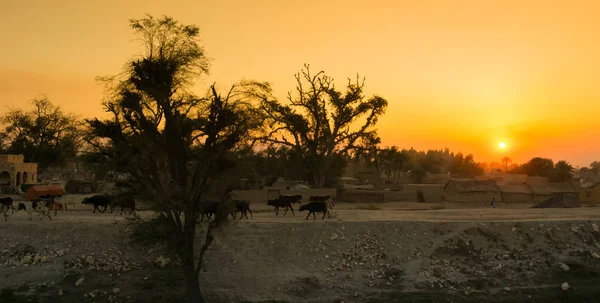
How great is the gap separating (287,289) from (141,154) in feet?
29.3

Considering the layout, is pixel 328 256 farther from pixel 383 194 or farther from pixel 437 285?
pixel 383 194

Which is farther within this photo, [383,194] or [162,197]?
[383,194]

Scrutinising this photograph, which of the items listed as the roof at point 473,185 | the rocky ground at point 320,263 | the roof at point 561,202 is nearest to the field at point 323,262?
the rocky ground at point 320,263

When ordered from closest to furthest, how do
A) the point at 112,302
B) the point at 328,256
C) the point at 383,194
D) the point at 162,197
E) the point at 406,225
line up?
the point at 162,197
the point at 112,302
the point at 328,256
the point at 406,225
the point at 383,194

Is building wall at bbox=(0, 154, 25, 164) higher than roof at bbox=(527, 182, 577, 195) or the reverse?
higher

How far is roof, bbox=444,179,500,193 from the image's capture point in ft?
153

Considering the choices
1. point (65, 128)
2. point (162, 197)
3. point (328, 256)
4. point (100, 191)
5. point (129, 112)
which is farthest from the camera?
point (65, 128)

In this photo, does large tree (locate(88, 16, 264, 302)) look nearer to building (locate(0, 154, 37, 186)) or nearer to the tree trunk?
the tree trunk

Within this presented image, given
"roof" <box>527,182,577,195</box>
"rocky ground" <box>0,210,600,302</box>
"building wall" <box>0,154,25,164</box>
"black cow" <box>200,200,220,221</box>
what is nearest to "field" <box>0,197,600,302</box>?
"rocky ground" <box>0,210,600,302</box>

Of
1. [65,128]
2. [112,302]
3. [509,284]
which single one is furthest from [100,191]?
[509,284]

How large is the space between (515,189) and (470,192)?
21.4 ft

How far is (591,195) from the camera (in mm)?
49031

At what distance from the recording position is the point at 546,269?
2611 centimetres

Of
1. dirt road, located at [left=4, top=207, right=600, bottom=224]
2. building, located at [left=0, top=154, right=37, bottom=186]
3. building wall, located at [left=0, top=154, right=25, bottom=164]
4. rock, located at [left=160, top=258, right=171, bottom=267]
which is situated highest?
building wall, located at [left=0, top=154, right=25, bottom=164]
